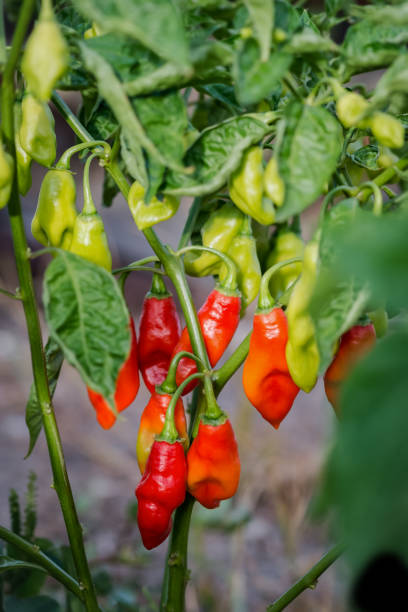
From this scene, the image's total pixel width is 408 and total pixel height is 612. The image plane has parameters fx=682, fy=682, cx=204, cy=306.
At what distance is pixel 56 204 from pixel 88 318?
0.19 metres

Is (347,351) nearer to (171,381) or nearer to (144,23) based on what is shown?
(171,381)

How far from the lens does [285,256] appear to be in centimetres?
80

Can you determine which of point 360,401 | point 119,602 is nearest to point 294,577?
point 119,602

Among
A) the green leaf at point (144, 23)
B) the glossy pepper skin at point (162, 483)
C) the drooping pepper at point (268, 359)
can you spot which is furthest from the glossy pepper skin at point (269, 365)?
the green leaf at point (144, 23)

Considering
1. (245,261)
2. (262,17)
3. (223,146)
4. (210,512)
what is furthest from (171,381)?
(210,512)

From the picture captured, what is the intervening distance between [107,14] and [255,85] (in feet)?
0.38

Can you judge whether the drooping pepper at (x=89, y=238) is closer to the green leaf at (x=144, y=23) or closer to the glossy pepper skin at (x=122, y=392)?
the glossy pepper skin at (x=122, y=392)

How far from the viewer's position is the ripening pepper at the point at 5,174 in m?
0.54

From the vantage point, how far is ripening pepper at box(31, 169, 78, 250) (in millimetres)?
688

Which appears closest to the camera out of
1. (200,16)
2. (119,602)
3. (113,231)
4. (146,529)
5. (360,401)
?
(360,401)

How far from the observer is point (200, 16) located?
0.57 metres

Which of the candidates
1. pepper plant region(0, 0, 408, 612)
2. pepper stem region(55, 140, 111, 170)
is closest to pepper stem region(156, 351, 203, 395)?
pepper plant region(0, 0, 408, 612)

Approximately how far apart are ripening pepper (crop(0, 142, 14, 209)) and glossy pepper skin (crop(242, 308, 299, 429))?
0.93 feet

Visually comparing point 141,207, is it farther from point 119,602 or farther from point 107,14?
point 119,602
